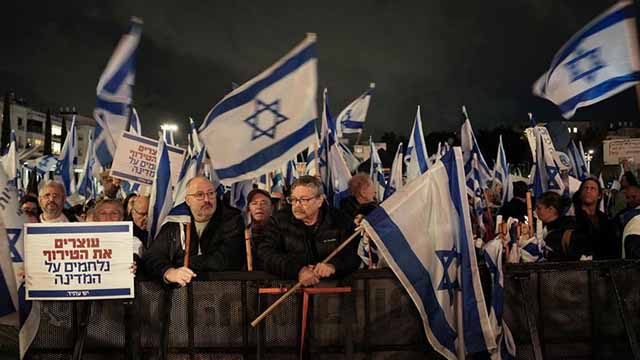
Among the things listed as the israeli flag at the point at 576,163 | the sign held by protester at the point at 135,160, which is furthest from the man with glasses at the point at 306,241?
the israeli flag at the point at 576,163

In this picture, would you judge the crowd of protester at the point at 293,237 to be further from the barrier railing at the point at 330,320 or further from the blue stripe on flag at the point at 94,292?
the blue stripe on flag at the point at 94,292

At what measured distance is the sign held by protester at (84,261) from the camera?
204 inches

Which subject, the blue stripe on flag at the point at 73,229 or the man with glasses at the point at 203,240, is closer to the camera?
the blue stripe on flag at the point at 73,229

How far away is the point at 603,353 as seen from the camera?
5.40m

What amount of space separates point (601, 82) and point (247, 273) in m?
3.80

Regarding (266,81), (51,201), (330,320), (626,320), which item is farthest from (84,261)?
(626,320)

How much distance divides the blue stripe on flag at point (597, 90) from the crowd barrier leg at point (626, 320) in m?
1.78

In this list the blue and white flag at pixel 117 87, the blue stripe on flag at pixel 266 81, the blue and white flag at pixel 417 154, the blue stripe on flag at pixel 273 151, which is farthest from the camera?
the blue and white flag at pixel 417 154

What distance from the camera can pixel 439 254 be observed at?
5.47 m

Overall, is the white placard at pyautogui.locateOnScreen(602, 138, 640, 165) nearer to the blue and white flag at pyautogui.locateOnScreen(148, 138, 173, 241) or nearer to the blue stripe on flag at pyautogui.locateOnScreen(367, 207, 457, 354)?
the blue stripe on flag at pyautogui.locateOnScreen(367, 207, 457, 354)

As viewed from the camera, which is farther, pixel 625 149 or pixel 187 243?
pixel 625 149

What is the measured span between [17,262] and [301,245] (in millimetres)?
2430

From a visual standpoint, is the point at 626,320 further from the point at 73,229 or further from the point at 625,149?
the point at 625,149

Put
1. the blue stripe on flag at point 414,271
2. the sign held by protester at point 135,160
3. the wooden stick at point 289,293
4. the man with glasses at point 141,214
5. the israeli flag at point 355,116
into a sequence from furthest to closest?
the israeli flag at point 355,116 → the sign held by protester at point 135,160 → the man with glasses at point 141,214 → the blue stripe on flag at point 414,271 → the wooden stick at point 289,293
